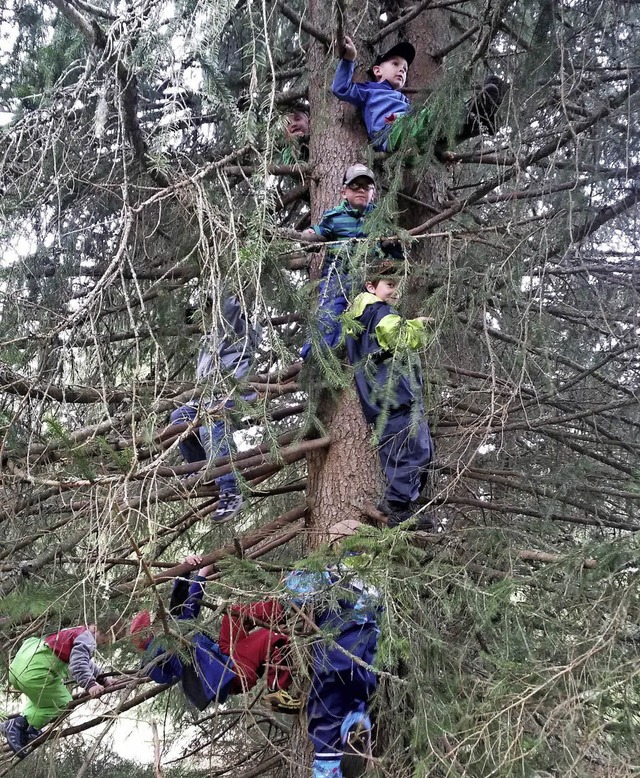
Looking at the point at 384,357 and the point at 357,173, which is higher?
the point at 357,173

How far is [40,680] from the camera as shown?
3.90 m

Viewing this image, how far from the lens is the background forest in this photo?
2783 millimetres

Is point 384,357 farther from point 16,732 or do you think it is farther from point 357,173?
point 16,732

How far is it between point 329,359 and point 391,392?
13.3 inches

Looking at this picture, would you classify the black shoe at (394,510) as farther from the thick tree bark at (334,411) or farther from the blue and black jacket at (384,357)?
the blue and black jacket at (384,357)

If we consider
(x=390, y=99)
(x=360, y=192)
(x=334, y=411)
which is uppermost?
(x=390, y=99)

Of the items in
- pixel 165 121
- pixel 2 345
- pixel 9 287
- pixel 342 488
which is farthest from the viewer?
pixel 342 488

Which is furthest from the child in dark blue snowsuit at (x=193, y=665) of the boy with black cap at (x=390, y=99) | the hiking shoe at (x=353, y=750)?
the boy with black cap at (x=390, y=99)

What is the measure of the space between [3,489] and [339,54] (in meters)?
2.84

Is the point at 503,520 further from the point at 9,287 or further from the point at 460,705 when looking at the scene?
the point at 9,287

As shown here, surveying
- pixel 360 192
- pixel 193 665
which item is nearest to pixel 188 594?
pixel 193 665

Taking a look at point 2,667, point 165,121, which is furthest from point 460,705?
point 165,121

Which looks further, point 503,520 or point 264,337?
point 503,520

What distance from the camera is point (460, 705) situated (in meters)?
3.16
